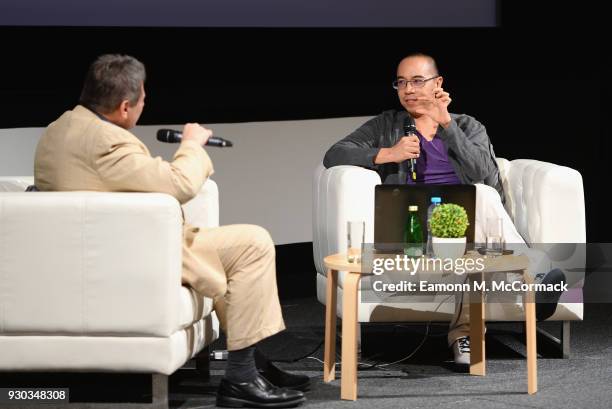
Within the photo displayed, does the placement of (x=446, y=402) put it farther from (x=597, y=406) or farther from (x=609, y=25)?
(x=609, y=25)

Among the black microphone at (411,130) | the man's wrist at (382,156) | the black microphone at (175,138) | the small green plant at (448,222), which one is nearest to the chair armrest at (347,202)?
the man's wrist at (382,156)

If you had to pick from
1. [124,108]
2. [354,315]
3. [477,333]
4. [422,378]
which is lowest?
[422,378]

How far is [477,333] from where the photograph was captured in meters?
4.09

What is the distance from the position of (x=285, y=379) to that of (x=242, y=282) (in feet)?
1.51

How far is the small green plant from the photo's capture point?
3711 mm

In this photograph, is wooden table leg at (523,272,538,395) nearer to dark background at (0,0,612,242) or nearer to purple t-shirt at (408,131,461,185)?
purple t-shirt at (408,131,461,185)

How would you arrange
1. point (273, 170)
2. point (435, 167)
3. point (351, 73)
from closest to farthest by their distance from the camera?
1. point (435, 167)
2. point (351, 73)
3. point (273, 170)

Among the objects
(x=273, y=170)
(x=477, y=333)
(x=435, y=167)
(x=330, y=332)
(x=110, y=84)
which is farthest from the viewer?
(x=273, y=170)

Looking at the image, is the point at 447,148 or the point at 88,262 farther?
the point at 447,148

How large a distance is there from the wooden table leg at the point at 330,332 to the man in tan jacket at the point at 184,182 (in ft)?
1.28

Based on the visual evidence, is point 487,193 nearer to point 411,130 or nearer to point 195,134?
point 411,130

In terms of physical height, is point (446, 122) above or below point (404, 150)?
above

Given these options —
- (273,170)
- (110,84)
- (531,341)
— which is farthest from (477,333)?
(273,170)

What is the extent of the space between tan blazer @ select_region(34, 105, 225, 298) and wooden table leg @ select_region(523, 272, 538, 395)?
1.04 metres
